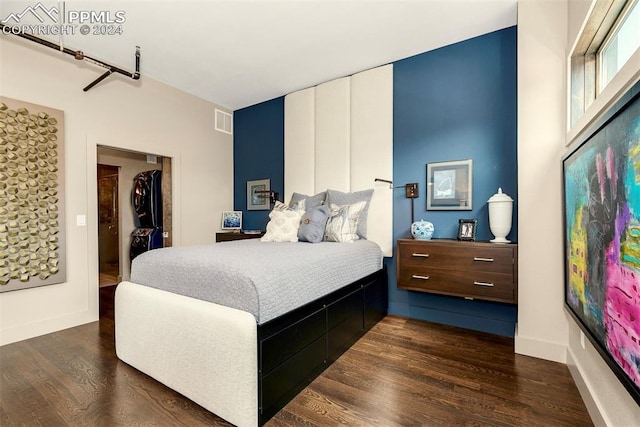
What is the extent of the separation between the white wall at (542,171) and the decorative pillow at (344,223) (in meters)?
1.45

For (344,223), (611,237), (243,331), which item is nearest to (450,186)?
(344,223)

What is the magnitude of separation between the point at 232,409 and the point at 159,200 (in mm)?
3631

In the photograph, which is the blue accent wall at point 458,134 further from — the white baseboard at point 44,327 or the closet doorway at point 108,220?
the closet doorway at point 108,220

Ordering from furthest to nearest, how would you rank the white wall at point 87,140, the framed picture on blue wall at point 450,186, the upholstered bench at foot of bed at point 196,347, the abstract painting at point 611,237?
the framed picture on blue wall at point 450,186
the white wall at point 87,140
the upholstered bench at foot of bed at point 196,347
the abstract painting at point 611,237

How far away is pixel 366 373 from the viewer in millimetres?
1950

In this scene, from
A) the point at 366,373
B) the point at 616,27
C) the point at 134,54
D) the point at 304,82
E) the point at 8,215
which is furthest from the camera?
the point at 304,82

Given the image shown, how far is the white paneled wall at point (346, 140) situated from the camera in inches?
126

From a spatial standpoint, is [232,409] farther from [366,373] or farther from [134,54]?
[134,54]

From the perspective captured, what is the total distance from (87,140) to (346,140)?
9.30ft

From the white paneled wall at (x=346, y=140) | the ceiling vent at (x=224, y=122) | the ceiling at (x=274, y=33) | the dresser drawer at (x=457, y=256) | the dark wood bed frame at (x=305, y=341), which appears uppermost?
the ceiling at (x=274, y=33)

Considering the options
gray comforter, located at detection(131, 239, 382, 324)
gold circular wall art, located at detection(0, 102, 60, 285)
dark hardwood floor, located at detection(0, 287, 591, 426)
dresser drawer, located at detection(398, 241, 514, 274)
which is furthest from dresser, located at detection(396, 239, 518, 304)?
gold circular wall art, located at detection(0, 102, 60, 285)

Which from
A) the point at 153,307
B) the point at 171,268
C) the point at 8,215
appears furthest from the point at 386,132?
the point at 8,215

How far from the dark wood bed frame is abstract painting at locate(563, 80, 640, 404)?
143 cm

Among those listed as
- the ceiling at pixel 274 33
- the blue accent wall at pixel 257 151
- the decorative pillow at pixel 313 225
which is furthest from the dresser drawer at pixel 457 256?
the blue accent wall at pixel 257 151
